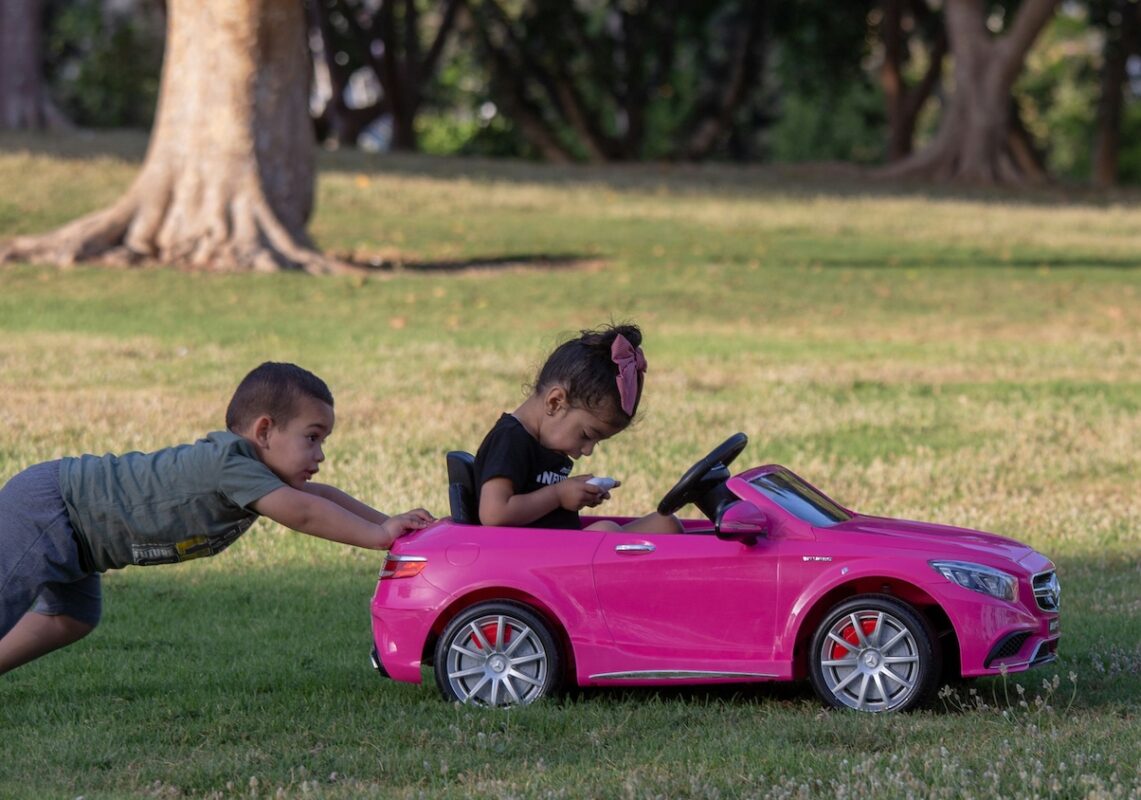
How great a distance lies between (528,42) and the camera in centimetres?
4672

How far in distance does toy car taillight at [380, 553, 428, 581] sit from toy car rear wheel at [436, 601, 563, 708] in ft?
0.75

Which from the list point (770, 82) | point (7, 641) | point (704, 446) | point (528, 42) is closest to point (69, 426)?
point (704, 446)

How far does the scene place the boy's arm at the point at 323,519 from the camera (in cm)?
581

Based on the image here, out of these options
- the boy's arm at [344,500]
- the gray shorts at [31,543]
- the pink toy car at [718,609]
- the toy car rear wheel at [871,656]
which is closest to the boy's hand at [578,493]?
the pink toy car at [718,609]

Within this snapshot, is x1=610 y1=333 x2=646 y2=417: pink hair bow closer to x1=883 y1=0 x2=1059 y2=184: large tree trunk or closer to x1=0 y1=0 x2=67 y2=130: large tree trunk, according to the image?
x1=883 y1=0 x2=1059 y2=184: large tree trunk

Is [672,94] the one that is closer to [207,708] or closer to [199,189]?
[199,189]

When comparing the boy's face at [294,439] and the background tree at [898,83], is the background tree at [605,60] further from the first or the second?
the boy's face at [294,439]

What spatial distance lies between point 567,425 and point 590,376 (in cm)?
21

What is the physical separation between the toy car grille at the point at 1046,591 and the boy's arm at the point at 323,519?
224 cm

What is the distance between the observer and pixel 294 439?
5.94 m

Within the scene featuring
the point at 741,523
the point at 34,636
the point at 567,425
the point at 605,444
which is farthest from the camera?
the point at 605,444

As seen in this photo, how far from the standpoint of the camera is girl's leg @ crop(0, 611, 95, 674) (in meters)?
6.27

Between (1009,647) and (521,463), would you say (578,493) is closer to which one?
(521,463)

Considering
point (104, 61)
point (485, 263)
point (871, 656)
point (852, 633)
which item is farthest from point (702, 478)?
point (104, 61)
